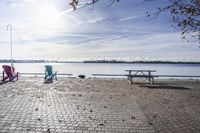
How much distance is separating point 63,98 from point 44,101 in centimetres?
95

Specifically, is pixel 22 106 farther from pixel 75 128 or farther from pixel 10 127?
pixel 75 128

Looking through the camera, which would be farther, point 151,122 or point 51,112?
point 51,112

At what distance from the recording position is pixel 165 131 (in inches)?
240

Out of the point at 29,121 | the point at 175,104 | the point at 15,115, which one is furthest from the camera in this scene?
the point at 175,104

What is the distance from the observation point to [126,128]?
627cm

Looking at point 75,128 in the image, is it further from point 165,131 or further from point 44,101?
point 44,101

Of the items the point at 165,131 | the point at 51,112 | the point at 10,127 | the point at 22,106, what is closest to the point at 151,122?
the point at 165,131

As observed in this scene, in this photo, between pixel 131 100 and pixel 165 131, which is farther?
pixel 131 100

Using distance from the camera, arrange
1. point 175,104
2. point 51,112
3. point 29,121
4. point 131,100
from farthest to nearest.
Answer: point 131,100 < point 175,104 < point 51,112 < point 29,121

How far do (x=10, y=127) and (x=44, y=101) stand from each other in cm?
358

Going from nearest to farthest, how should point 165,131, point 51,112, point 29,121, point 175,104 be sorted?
point 165,131 < point 29,121 < point 51,112 < point 175,104

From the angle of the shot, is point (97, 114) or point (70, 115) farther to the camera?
point (97, 114)

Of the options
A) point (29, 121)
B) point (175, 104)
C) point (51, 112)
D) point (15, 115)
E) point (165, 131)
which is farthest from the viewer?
point (175, 104)

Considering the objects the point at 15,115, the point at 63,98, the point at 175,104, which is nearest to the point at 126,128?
the point at 15,115
